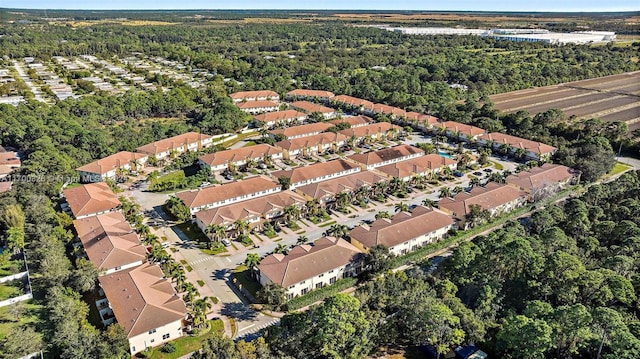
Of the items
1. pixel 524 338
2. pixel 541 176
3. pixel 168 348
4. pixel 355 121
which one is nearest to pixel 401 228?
pixel 524 338

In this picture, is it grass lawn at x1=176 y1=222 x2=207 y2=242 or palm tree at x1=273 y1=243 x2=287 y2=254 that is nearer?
palm tree at x1=273 y1=243 x2=287 y2=254

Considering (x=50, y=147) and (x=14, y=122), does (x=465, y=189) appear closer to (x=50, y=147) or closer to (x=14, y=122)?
(x=50, y=147)

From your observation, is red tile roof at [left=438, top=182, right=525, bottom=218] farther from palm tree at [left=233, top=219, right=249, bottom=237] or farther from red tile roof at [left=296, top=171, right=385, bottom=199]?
palm tree at [left=233, top=219, right=249, bottom=237]

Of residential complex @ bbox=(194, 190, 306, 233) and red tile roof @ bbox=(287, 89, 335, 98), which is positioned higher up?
red tile roof @ bbox=(287, 89, 335, 98)

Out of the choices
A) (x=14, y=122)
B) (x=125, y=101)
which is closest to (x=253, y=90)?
(x=125, y=101)

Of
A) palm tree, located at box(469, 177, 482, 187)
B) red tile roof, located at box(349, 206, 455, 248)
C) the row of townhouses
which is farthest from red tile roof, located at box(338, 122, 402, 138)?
the row of townhouses

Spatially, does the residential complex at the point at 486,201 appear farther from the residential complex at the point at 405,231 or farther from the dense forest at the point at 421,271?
the dense forest at the point at 421,271

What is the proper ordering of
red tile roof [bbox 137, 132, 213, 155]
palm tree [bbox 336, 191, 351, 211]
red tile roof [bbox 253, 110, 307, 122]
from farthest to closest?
red tile roof [bbox 253, 110, 307, 122]
red tile roof [bbox 137, 132, 213, 155]
palm tree [bbox 336, 191, 351, 211]
